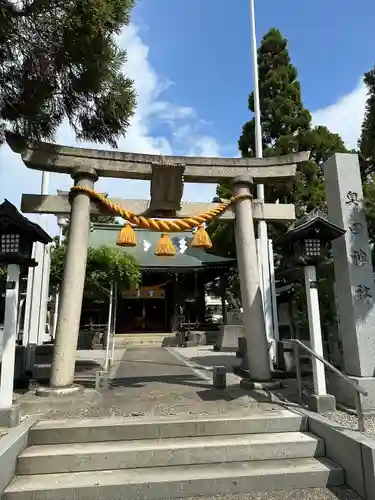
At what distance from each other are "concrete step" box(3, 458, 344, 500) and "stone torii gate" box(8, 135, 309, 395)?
7.30 feet

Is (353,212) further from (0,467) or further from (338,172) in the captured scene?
(0,467)

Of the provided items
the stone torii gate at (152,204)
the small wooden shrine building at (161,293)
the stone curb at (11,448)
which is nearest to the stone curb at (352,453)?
the stone torii gate at (152,204)

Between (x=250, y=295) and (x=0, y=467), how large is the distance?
467 cm

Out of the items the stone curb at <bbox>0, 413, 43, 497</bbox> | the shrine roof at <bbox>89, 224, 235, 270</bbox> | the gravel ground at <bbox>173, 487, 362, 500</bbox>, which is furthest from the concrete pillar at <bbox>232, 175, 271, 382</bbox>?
the shrine roof at <bbox>89, 224, 235, 270</bbox>

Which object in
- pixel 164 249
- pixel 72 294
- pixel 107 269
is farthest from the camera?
pixel 107 269

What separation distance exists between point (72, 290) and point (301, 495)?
451 centimetres

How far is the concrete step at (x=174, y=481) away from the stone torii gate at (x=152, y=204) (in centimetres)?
223

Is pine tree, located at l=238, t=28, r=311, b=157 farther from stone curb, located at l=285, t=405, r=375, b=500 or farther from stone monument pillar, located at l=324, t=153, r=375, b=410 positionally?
stone curb, located at l=285, t=405, r=375, b=500

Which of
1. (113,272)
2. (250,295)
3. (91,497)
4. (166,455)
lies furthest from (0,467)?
(113,272)

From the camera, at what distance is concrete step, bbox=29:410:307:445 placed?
4.39 m

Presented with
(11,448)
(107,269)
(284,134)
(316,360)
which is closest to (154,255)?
(107,269)

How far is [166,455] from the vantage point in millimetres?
4125

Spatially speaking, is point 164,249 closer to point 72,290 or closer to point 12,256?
point 72,290

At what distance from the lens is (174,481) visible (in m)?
3.74
